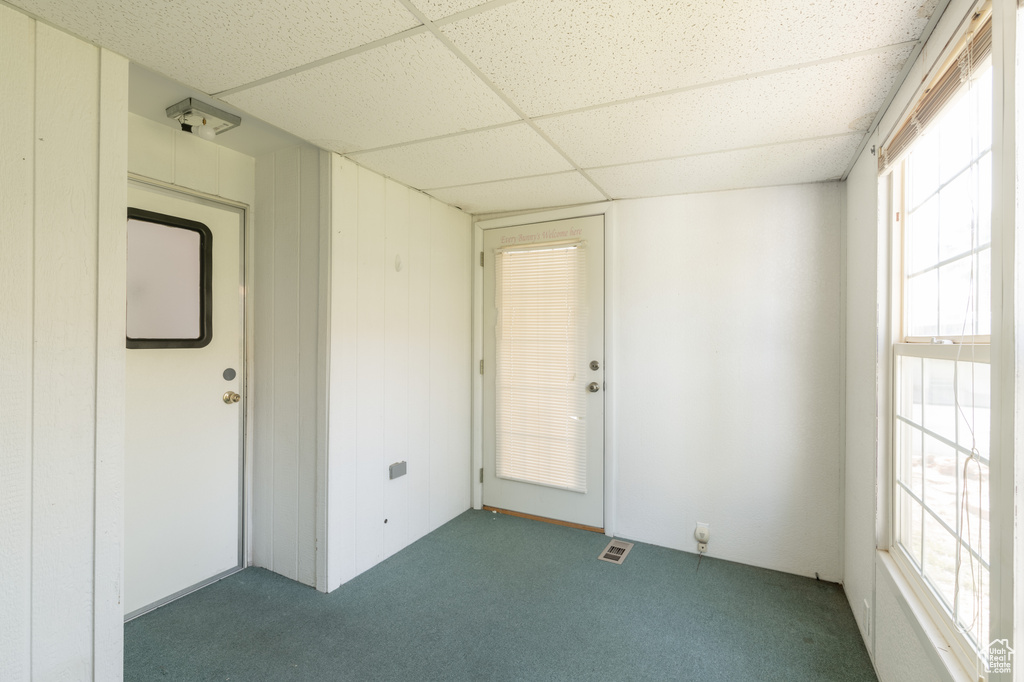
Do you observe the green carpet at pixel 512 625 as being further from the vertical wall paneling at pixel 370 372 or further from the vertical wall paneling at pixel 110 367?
the vertical wall paneling at pixel 110 367

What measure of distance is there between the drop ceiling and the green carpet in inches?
92.7

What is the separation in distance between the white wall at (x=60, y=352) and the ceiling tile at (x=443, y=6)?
1.16 metres

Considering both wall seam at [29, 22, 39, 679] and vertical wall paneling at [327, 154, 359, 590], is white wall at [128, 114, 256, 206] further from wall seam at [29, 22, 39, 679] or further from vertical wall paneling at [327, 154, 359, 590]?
wall seam at [29, 22, 39, 679]

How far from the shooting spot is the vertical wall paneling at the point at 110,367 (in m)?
1.57

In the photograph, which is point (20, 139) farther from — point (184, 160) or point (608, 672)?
point (608, 672)

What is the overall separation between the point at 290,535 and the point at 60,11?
2.45 meters

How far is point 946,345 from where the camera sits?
1.42 metres

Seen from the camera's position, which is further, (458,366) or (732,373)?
(458,366)

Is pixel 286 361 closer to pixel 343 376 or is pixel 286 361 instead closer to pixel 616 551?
pixel 343 376

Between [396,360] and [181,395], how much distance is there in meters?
1.16

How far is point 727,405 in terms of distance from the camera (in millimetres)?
2930

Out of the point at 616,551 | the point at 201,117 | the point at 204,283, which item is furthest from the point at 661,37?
the point at 616,551

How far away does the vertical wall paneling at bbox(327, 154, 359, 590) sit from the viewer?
251 centimetres

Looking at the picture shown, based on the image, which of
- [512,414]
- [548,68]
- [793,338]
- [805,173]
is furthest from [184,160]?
[793,338]
